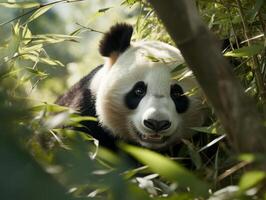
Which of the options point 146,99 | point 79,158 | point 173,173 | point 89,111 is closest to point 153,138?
point 146,99

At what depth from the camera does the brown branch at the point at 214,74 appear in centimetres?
71

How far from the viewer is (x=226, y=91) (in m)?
0.72

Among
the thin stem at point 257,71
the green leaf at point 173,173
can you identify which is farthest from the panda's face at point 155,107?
the green leaf at point 173,173

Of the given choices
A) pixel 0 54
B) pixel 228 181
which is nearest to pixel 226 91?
pixel 228 181

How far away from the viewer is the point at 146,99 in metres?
2.41

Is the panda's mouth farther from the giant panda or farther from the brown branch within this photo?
the brown branch

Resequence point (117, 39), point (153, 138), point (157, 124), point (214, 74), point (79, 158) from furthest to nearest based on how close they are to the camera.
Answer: point (117, 39) < point (153, 138) < point (157, 124) < point (214, 74) < point (79, 158)

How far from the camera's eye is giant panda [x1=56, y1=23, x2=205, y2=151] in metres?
2.34

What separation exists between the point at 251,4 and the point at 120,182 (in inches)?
63.9

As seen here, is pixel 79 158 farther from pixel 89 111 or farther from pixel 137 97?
pixel 89 111

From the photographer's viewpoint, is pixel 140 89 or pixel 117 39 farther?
pixel 117 39

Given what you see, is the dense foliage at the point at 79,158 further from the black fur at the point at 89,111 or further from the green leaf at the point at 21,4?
the black fur at the point at 89,111

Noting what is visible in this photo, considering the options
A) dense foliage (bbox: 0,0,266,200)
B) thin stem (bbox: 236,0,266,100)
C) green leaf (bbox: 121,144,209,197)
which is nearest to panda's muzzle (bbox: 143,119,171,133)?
dense foliage (bbox: 0,0,266,200)

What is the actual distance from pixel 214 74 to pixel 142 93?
5.84 ft
